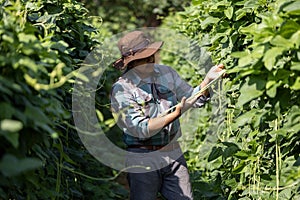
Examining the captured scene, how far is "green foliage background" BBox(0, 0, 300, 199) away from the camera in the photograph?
233 centimetres

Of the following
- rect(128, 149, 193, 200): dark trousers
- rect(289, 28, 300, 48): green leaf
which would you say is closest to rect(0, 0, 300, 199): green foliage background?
rect(289, 28, 300, 48): green leaf

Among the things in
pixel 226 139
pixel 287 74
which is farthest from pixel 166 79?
pixel 287 74

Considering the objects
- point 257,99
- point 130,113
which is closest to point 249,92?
point 257,99

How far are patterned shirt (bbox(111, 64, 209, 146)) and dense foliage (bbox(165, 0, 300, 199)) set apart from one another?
333mm

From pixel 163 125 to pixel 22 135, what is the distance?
151 centimetres

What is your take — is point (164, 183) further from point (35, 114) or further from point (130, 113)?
point (35, 114)

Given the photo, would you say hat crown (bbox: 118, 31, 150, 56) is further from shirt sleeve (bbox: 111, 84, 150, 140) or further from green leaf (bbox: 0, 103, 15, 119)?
green leaf (bbox: 0, 103, 15, 119)

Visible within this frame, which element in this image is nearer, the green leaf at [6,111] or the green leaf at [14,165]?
the green leaf at [14,165]

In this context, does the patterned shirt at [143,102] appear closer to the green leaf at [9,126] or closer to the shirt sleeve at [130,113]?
the shirt sleeve at [130,113]

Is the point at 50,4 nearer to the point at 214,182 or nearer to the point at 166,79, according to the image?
the point at 166,79

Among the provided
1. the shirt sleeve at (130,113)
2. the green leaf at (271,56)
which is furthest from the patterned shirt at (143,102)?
the green leaf at (271,56)

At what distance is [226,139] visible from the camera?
4.47 meters

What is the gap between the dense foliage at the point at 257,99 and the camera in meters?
2.57

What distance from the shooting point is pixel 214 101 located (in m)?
4.86
